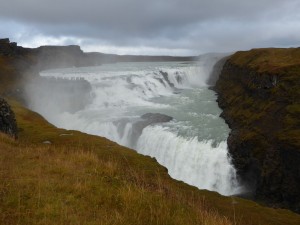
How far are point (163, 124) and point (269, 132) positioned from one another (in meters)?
14.8

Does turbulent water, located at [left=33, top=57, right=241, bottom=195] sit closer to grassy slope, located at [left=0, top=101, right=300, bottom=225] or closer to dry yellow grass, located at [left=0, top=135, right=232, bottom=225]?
grassy slope, located at [left=0, top=101, right=300, bottom=225]

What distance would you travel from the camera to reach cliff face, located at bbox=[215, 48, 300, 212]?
32281 millimetres

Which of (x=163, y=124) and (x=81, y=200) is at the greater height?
(x=81, y=200)

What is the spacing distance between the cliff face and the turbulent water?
1.91 m

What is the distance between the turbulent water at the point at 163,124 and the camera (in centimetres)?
3669

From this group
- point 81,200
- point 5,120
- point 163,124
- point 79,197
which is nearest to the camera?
point 81,200

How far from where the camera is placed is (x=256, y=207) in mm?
19484

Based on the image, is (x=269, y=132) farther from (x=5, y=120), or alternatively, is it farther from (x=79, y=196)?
(x=79, y=196)

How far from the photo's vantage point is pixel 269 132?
3725 cm

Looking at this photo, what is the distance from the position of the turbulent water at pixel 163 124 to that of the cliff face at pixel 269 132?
1.91 metres

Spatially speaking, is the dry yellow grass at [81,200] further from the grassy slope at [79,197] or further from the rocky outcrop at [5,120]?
the rocky outcrop at [5,120]

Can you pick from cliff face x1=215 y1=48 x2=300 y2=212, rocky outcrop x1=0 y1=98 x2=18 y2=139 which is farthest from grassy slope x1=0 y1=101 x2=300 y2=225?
cliff face x1=215 y1=48 x2=300 y2=212

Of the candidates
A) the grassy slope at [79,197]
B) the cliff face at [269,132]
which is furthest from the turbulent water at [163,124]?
the grassy slope at [79,197]

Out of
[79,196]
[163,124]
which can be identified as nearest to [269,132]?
[163,124]
